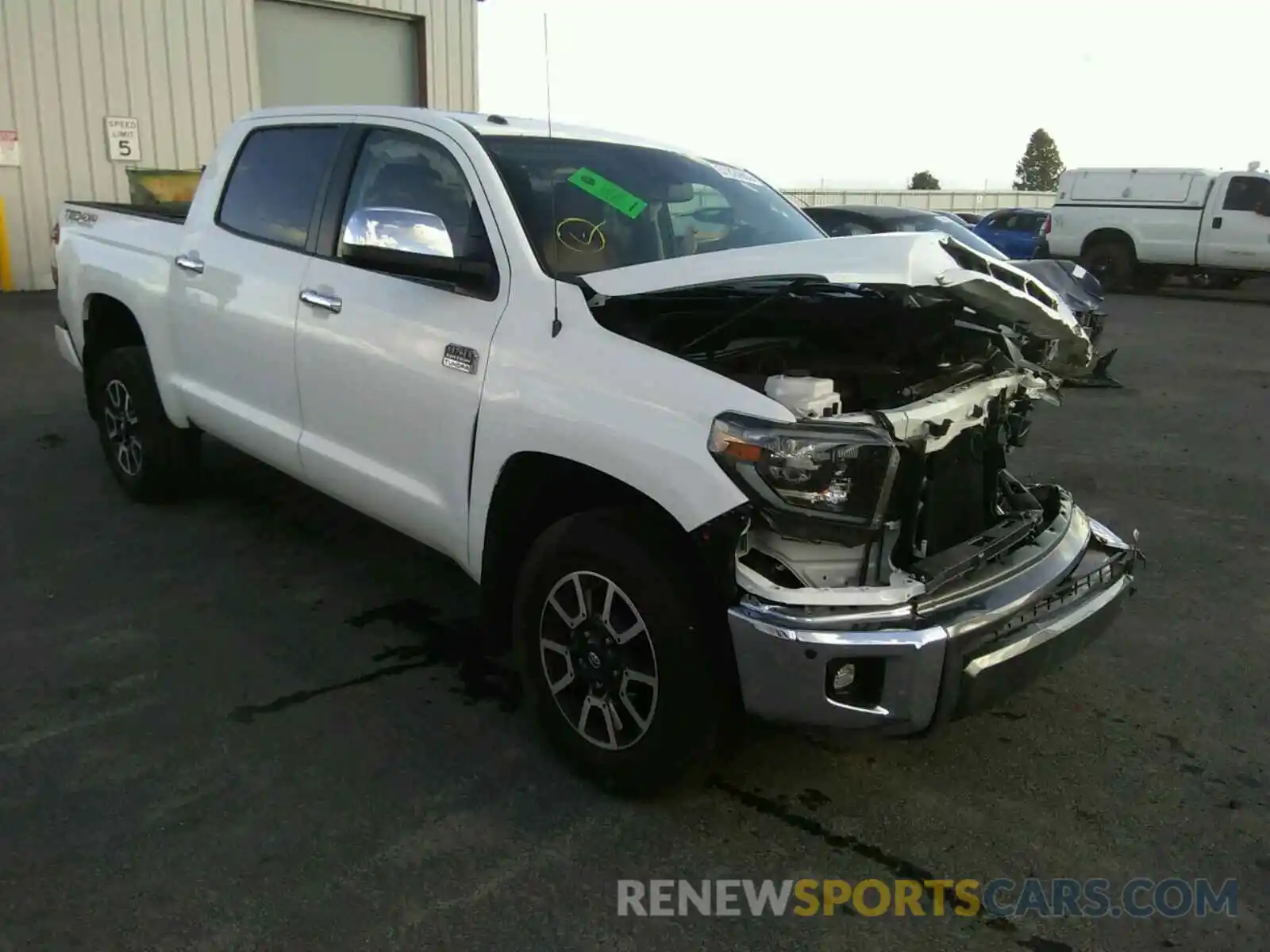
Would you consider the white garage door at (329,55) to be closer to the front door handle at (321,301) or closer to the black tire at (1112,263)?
the black tire at (1112,263)

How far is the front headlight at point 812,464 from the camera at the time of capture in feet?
8.61

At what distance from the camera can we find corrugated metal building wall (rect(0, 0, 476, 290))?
45.6 ft

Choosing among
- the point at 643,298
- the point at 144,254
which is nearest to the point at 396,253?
the point at 643,298

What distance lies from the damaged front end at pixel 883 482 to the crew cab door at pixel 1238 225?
16.8 m

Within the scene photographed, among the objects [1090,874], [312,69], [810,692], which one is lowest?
[1090,874]

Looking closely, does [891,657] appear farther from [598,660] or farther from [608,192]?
[608,192]

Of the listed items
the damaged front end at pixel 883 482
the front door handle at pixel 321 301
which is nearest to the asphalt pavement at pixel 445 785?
the damaged front end at pixel 883 482

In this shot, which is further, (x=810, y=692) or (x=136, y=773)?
(x=136, y=773)

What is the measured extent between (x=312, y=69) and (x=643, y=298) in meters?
15.4

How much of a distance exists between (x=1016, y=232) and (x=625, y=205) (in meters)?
20.3

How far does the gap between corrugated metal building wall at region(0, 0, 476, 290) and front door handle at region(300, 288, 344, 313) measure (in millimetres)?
12498

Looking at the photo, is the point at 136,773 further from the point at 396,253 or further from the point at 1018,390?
the point at 1018,390

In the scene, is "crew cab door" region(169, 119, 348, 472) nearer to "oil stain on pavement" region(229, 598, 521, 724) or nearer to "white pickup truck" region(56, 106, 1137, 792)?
"white pickup truck" region(56, 106, 1137, 792)

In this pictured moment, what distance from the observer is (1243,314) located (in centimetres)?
1592
